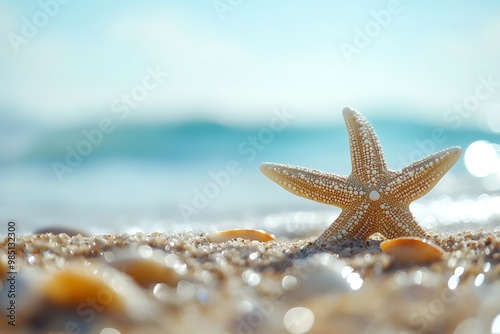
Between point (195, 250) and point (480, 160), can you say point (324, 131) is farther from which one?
point (195, 250)

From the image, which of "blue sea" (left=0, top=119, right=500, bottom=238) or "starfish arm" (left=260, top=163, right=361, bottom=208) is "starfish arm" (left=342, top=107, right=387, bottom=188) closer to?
"starfish arm" (left=260, top=163, right=361, bottom=208)

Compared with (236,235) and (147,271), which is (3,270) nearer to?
(147,271)

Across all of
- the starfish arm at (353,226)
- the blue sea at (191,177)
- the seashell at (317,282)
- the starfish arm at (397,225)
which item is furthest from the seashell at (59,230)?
the seashell at (317,282)

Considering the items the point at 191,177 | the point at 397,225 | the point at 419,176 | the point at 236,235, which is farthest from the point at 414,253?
the point at 191,177

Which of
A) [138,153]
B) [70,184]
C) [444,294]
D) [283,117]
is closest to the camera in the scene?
[444,294]

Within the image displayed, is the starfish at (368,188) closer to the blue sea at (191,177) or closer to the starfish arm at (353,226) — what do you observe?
the starfish arm at (353,226)

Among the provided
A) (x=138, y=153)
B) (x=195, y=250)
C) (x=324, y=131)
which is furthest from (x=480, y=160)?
(x=195, y=250)

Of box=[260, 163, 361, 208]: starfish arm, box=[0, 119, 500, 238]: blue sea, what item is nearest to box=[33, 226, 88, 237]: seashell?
box=[0, 119, 500, 238]: blue sea
